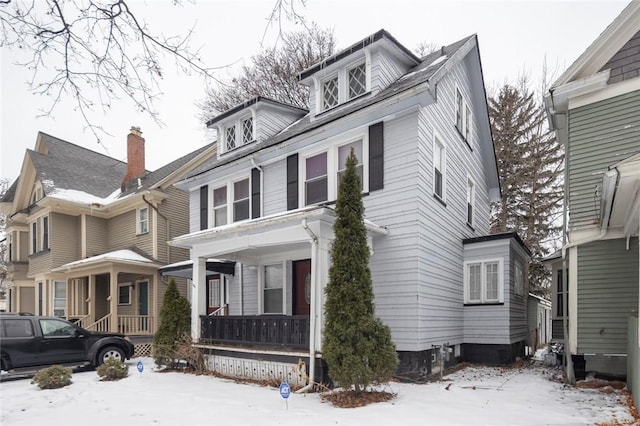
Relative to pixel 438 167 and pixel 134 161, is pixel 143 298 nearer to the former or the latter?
pixel 134 161

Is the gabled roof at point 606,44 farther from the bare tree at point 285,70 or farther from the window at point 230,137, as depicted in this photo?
the bare tree at point 285,70

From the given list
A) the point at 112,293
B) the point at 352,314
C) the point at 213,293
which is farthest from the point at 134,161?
the point at 352,314

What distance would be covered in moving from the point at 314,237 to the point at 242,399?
2.91m

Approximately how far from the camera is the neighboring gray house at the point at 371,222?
29.0ft

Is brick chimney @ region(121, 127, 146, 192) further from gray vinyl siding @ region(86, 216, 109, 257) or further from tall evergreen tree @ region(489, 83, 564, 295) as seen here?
tall evergreen tree @ region(489, 83, 564, 295)

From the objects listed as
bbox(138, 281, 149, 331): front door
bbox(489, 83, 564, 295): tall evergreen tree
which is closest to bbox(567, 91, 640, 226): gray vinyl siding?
bbox(489, 83, 564, 295): tall evergreen tree

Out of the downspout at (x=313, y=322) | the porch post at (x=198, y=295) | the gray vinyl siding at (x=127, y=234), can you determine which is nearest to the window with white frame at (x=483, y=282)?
the downspout at (x=313, y=322)

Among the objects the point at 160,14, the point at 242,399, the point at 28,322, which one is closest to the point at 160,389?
the point at 242,399

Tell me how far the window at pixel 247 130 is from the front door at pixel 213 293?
4.41 meters

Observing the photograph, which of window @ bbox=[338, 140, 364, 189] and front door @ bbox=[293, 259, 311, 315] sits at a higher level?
window @ bbox=[338, 140, 364, 189]

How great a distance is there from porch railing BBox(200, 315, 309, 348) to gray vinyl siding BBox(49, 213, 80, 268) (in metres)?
11.0

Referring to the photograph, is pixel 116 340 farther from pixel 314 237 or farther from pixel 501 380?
pixel 501 380

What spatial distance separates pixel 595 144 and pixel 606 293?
2881mm

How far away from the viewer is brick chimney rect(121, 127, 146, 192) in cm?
1959
